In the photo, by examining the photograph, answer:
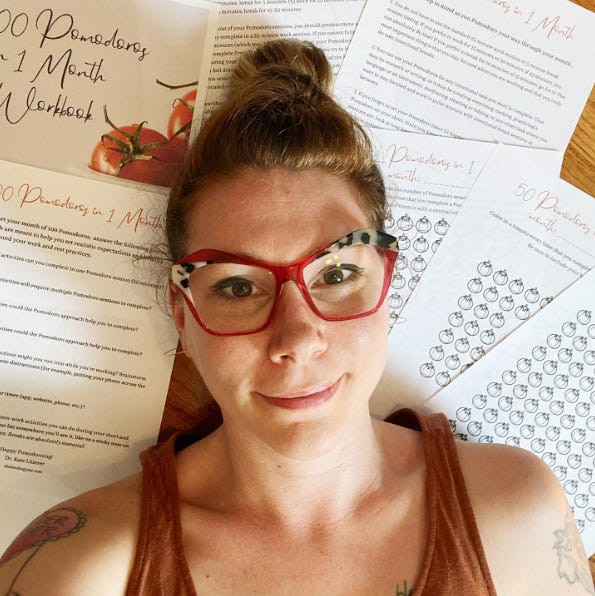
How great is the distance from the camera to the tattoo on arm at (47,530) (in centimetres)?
97

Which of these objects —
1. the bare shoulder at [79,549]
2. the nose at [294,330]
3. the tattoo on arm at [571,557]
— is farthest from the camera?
the tattoo on arm at [571,557]

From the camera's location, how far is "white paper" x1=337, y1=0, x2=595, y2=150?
1.17m

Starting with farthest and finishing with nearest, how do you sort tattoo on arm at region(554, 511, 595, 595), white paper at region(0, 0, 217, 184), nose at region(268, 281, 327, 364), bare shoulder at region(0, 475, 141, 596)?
white paper at region(0, 0, 217, 184) → tattoo on arm at region(554, 511, 595, 595) → bare shoulder at region(0, 475, 141, 596) → nose at region(268, 281, 327, 364)

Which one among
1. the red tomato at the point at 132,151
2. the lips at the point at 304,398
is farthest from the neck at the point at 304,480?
the red tomato at the point at 132,151

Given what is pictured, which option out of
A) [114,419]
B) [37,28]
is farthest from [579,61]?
[114,419]

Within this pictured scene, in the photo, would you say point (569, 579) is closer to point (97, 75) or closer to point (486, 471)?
point (486, 471)

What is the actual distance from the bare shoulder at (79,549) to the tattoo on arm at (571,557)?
707mm

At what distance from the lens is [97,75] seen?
1156mm

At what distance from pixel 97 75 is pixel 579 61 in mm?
916

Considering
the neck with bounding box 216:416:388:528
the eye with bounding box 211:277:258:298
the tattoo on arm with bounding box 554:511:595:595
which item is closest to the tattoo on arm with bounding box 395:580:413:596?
the neck with bounding box 216:416:388:528

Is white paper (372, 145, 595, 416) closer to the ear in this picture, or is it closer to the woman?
the woman

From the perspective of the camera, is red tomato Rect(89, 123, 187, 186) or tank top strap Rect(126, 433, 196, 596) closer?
tank top strap Rect(126, 433, 196, 596)

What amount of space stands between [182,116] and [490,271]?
0.66 metres

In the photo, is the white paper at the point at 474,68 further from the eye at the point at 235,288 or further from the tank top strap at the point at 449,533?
the tank top strap at the point at 449,533
